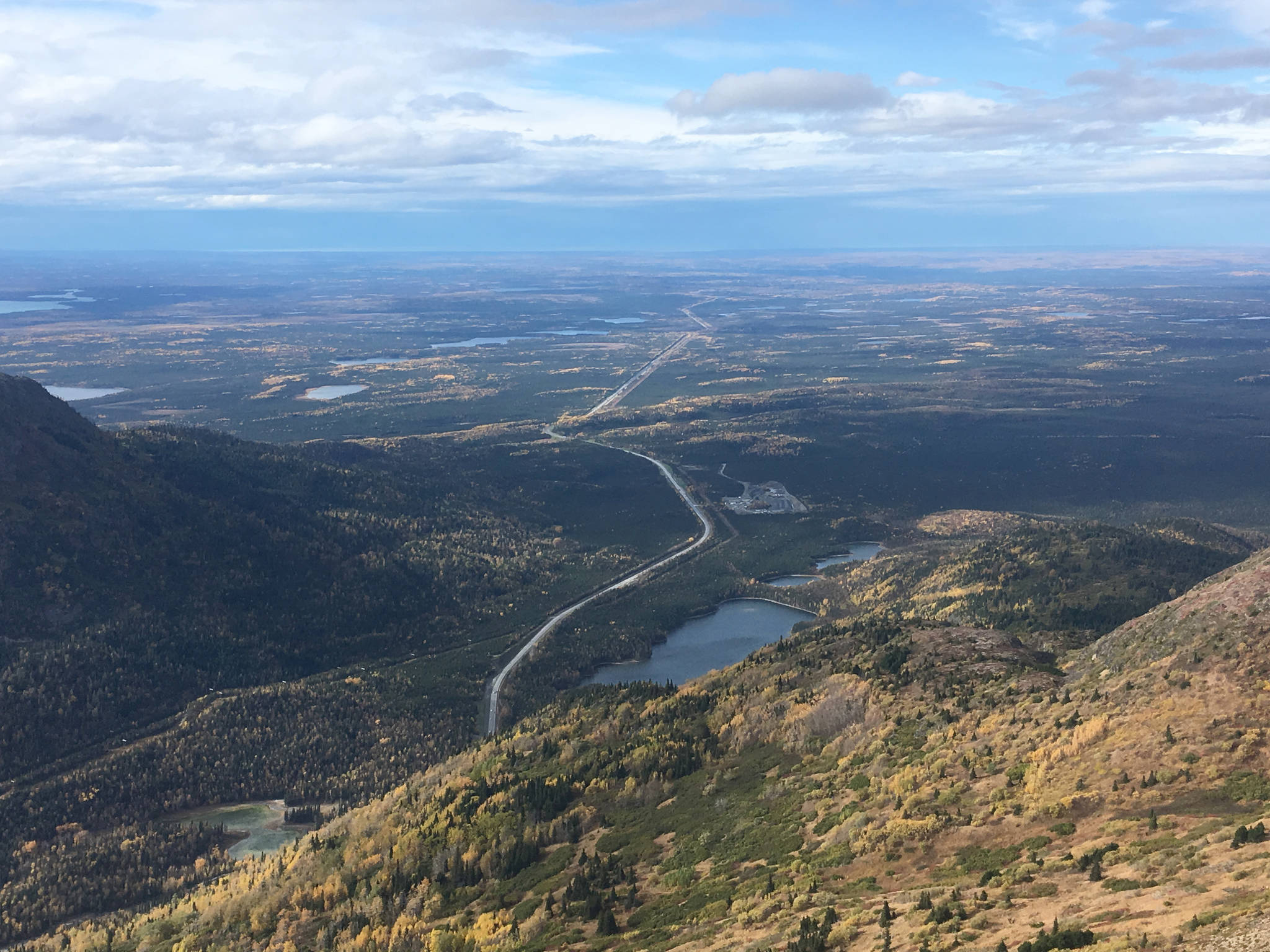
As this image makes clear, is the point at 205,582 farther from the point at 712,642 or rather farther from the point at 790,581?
the point at 790,581

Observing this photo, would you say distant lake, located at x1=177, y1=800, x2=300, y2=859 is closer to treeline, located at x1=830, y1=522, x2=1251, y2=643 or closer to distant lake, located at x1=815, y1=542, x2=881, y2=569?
treeline, located at x1=830, y1=522, x2=1251, y2=643

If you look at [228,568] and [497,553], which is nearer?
[228,568]

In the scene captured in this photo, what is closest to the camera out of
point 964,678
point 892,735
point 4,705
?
point 892,735

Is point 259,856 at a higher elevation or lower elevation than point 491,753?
lower

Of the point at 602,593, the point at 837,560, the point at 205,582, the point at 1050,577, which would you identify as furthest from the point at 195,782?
the point at 837,560

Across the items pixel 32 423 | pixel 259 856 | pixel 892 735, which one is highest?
pixel 32 423

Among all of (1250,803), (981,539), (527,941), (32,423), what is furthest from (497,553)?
(1250,803)

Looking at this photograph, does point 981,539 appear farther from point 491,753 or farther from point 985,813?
point 985,813
